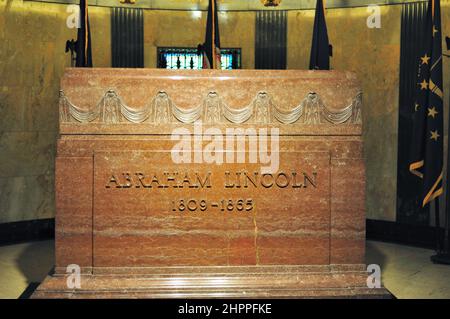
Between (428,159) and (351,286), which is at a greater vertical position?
(428,159)

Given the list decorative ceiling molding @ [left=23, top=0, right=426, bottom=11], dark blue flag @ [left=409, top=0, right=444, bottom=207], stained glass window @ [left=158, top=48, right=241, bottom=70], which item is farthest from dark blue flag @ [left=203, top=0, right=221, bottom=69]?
dark blue flag @ [left=409, top=0, right=444, bottom=207]

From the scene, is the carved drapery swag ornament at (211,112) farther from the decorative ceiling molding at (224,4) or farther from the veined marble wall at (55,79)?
the decorative ceiling molding at (224,4)

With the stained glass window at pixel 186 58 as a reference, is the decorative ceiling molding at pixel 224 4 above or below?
above

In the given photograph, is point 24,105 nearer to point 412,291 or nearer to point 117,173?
point 117,173

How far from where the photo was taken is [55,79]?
1036 cm

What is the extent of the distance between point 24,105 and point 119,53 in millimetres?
2045

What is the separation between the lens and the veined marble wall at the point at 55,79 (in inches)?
387

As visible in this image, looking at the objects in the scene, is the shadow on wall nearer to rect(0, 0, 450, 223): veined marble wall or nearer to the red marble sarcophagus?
rect(0, 0, 450, 223): veined marble wall

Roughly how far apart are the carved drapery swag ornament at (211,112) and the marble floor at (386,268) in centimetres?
232

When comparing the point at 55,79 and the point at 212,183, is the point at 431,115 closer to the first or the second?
the point at 212,183

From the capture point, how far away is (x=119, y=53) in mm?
10922

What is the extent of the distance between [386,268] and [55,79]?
6.52 m

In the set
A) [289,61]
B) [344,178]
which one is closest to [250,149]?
[344,178]

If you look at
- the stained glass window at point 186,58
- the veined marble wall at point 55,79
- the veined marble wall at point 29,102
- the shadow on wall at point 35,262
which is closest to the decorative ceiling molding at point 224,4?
the veined marble wall at point 55,79
